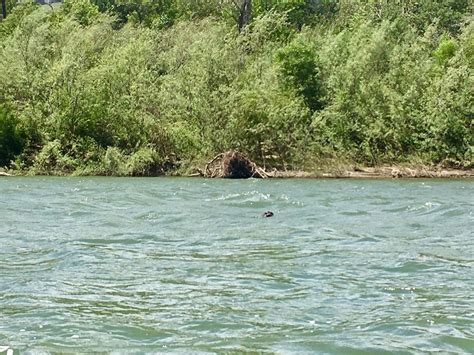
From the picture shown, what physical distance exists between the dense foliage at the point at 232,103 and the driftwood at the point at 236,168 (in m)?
2.68

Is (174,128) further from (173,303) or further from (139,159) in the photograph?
(173,303)

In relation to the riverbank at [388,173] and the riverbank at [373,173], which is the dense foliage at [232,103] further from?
the riverbank at [388,173]

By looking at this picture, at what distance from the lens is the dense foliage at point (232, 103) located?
157 feet

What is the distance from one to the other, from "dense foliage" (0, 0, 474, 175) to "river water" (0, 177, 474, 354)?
810 inches

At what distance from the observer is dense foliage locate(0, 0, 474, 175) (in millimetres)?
47812

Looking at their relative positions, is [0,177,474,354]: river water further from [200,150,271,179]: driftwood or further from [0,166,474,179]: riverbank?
[0,166,474,179]: riverbank

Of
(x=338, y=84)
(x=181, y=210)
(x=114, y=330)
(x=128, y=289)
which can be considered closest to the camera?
(x=114, y=330)

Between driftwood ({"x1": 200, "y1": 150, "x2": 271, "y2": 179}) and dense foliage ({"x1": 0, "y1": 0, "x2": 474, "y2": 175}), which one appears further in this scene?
dense foliage ({"x1": 0, "y1": 0, "x2": 474, "y2": 175})

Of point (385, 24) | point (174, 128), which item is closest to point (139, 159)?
point (174, 128)

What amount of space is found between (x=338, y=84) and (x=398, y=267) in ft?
120

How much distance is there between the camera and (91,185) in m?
37.6

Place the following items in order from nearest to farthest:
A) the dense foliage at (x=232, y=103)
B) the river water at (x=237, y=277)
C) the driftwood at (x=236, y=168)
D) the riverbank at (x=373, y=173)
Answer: the river water at (x=237, y=277) → the driftwood at (x=236, y=168) → the riverbank at (x=373, y=173) → the dense foliage at (x=232, y=103)

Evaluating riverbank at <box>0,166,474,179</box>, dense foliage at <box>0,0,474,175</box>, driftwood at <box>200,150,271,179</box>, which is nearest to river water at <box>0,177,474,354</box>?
driftwood at <box>200,150,271,179</box>

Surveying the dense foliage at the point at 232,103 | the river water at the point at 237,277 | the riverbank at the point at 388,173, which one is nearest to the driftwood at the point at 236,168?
the riverbank at the point at 388,173
